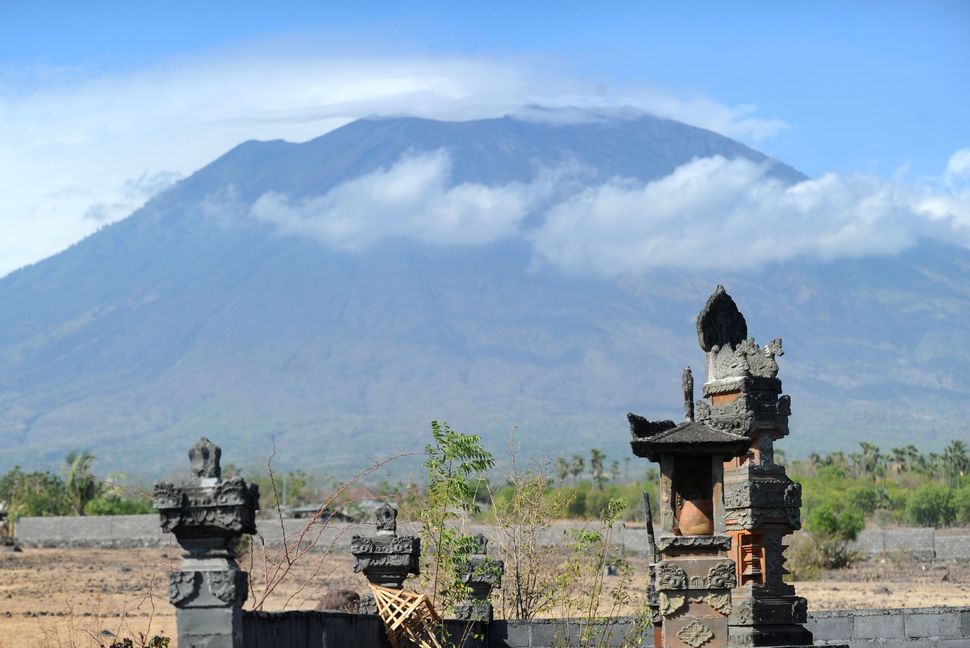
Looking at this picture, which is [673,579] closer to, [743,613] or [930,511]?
[743,613]

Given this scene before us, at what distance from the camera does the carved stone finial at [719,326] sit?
69.2 ft

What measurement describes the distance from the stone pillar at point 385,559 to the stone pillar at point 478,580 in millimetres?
3385

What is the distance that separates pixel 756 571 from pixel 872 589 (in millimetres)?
27399

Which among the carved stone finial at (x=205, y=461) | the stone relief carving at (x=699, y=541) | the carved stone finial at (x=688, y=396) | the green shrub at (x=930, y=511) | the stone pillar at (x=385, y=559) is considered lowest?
the stone pillar at (x=385, y=559)

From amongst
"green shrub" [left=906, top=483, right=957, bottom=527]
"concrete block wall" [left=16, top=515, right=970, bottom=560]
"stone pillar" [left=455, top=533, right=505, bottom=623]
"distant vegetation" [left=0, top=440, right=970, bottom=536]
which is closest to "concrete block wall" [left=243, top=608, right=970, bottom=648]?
"stone pillar" [left=455, top=533, right=505, bottom=623]

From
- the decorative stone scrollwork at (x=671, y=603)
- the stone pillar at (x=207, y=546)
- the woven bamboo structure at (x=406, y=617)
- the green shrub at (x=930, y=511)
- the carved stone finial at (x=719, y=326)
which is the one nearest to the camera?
the stone pillar at (x=207, y=546)

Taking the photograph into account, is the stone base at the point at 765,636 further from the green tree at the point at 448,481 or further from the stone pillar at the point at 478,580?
the green tree at the point at 448,481

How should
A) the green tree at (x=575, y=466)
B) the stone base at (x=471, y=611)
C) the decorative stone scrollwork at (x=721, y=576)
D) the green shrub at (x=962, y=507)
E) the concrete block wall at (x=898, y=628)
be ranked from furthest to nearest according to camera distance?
1. the green tree at (x=575, y=466)
2. the green shrub at (x=962, y=507)
3. the concrete block wall at (x=898, y=628)
4. the stone base at (x=471, y=611)
5. the decorative stone scrollwork at (x=721, y=576)

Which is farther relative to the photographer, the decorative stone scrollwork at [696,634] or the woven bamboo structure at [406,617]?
the decorative stone scrollwork at [696,634]

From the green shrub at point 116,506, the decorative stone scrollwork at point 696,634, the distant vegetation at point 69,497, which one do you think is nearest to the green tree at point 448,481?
the decorative stone scrollwork at point 696,634

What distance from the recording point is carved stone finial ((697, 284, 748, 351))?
69.2 ft

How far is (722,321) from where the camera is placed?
21156mm

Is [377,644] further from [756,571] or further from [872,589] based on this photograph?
[872,589]

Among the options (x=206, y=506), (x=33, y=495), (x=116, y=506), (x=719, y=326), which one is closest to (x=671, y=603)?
(x=719, y=326)
